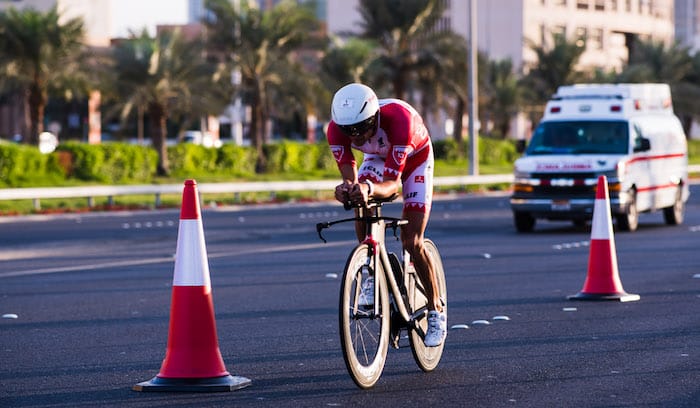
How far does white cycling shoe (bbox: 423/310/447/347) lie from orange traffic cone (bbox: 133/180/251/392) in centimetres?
116

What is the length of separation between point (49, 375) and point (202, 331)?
1262mm

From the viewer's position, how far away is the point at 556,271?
16.7 meters

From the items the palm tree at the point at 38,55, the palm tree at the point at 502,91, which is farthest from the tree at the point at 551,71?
the palm tree at the point at 38,55

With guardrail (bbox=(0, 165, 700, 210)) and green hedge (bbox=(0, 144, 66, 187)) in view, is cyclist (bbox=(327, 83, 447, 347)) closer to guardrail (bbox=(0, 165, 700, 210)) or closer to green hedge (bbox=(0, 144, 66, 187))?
guardrail (bbox=(0, 165, 700, 210))

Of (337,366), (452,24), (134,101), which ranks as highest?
(452,24)

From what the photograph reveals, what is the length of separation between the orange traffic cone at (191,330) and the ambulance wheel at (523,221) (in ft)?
53.9

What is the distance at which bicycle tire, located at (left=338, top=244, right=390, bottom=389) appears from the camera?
7840 millimetres

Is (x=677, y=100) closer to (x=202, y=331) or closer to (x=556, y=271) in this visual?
(x=556, y=271)

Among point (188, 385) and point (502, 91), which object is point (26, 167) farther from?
point (502, 91)

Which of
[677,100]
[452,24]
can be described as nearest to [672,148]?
[677,100]

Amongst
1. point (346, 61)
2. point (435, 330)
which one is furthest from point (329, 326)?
point (346, 61)

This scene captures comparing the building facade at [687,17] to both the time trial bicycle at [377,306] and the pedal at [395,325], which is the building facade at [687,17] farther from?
the pedal at [395,325]

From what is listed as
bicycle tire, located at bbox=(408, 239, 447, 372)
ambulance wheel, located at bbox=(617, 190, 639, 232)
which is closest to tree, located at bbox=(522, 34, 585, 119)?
ambulance wheel, located at bbox=(617, 190, 639, 232)

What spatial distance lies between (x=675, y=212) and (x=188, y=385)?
63.7ft
